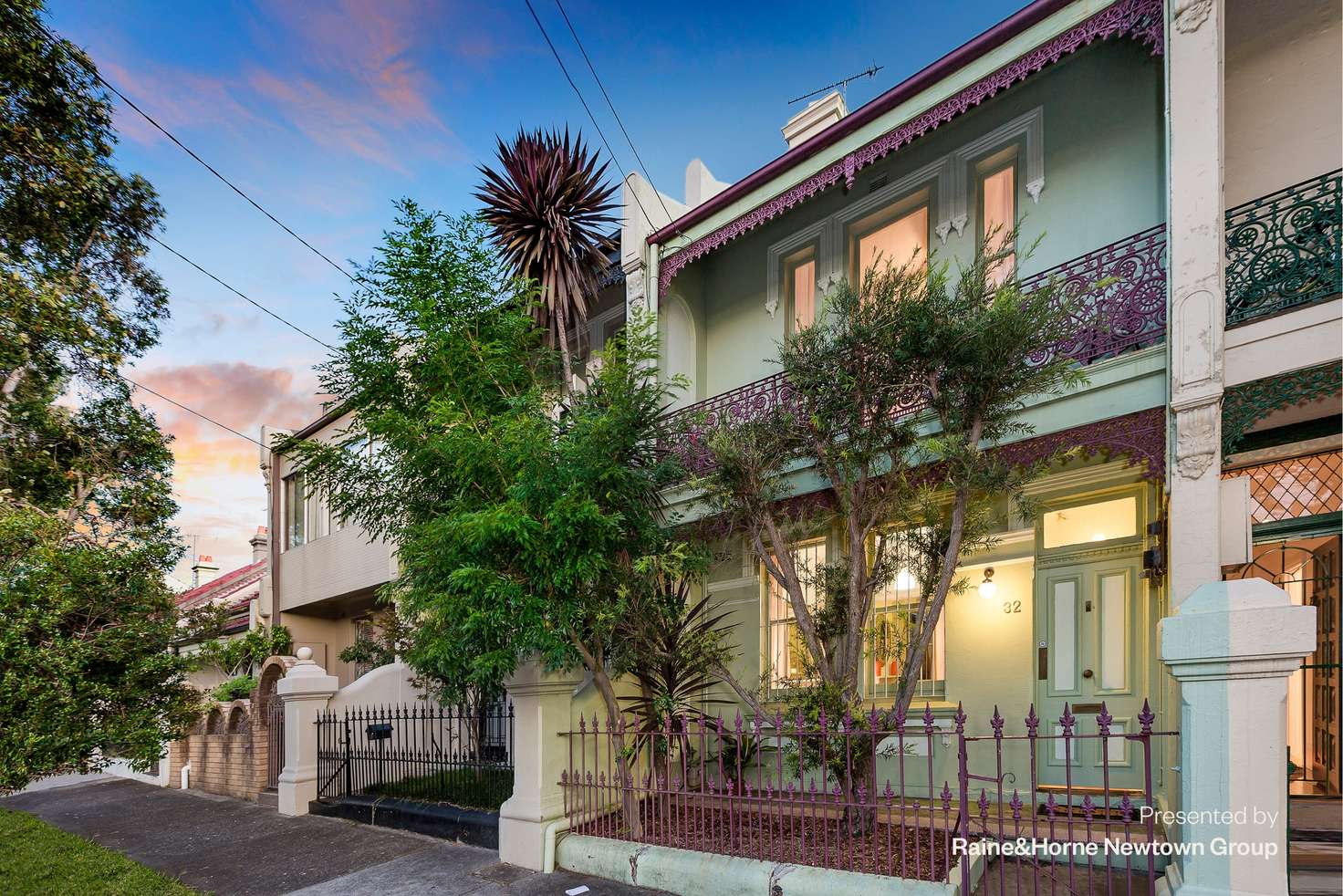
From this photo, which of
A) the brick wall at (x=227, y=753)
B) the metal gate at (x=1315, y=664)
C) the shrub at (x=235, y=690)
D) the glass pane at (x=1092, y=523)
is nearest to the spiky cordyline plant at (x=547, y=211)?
the glass pane at (x=1092, y=523)

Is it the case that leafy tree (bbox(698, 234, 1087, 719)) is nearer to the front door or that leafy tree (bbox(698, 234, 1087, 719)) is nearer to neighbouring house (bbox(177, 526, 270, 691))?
Result: the front door

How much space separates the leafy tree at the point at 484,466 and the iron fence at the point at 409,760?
37.5 inches

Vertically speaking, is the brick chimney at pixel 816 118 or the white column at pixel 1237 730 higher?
the brick chimney at pixel 816 118

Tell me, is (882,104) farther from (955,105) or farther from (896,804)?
(896,804)

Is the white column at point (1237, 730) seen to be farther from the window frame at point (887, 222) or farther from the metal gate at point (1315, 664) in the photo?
the window frame at point (887, 222)

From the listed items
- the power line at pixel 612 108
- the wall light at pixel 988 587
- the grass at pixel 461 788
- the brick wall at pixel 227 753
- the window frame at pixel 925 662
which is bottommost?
the brick wall at pixel 227 753

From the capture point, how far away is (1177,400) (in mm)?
5602

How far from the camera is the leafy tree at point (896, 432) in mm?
5480

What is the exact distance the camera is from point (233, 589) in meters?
24.5

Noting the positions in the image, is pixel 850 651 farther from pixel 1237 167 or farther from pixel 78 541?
pixel 78 541

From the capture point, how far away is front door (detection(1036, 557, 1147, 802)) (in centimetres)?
693

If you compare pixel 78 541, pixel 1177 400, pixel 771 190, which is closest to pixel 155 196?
pixel 78 541

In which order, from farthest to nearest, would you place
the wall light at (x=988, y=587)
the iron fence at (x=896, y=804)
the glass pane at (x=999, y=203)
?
the glass pane at (x=999, y=203), the wall light at (x=988, y=587), the iron fence at (x=896, y=804)

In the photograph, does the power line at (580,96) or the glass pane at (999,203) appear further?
the power line at (580,96)
